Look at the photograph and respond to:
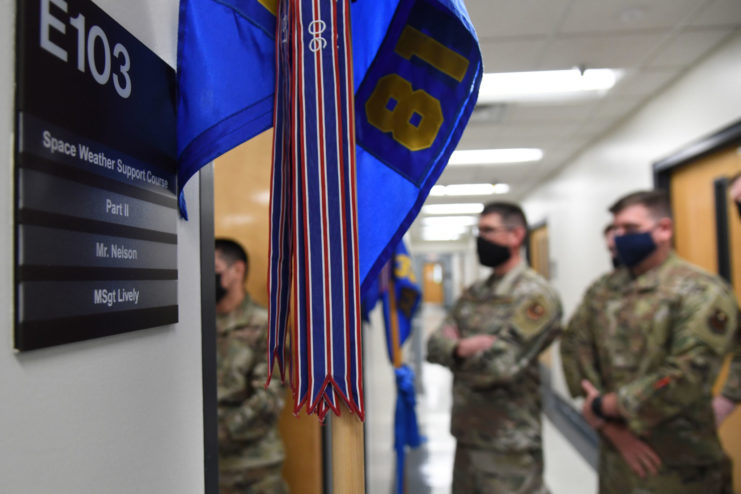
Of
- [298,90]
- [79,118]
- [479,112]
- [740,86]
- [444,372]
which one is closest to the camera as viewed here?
[79,118]

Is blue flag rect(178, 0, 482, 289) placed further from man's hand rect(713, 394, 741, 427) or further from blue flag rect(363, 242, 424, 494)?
man's hand rect(713, 394, 741, 427)

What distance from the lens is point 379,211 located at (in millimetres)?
826

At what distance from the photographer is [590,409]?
2.30 meters

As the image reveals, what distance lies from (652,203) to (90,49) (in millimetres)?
2406

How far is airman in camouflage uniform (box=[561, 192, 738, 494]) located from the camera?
2.02m

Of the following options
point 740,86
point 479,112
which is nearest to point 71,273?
point 740,86

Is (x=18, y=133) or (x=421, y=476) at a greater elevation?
(x=18, y=133)

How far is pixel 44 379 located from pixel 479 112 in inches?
142

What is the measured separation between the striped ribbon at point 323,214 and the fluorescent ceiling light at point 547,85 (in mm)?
2373

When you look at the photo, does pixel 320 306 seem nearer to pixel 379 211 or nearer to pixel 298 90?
pixel 379 211

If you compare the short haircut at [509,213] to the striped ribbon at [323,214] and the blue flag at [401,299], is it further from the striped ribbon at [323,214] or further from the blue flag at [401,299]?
the striped ribbon at [323,214]

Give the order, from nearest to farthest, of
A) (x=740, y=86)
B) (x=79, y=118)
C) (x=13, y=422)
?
(x=13, y=422) → (x=79, y=118) → (x=740, y=86)

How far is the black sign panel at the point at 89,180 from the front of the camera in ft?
1.77

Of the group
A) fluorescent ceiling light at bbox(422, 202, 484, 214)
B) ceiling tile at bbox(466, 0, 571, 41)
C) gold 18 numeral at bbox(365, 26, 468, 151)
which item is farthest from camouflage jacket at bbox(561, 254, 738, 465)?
fluorescent ceiling light at bbox(422, 202, 484, 214)
